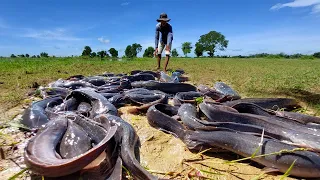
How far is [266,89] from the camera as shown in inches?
261

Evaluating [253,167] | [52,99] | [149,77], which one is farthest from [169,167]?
[149,77]

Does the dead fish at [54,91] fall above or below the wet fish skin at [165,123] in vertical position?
above

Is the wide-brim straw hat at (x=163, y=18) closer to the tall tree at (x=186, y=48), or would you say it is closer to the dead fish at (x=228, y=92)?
the dead fish at (x=228, y=92)

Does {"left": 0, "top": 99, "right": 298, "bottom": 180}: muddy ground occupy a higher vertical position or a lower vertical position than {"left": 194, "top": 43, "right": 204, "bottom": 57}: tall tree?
lower

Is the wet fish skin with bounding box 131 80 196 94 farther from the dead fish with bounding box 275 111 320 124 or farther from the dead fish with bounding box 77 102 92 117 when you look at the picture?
the dead fish with bounding box 275 111 320 124

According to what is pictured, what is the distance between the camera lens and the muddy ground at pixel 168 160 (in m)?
2.50

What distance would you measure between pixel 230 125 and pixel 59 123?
207 centimetres

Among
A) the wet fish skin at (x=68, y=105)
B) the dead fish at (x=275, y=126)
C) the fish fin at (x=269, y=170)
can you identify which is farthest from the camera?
the wet fish skin at (x=68, y=105)

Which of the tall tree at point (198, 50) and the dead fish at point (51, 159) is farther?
the tall tree at point (198, 50)

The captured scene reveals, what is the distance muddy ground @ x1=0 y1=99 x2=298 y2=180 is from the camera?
250 centimetres

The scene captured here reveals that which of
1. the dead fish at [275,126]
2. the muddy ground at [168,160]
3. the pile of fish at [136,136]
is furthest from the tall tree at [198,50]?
the muddy ground at [168,160]

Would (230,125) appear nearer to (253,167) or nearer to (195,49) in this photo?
(253,167)

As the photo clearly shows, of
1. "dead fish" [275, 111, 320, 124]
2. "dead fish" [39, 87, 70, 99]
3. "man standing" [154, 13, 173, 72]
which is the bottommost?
"dead fish" [275, 111, 320, 124]

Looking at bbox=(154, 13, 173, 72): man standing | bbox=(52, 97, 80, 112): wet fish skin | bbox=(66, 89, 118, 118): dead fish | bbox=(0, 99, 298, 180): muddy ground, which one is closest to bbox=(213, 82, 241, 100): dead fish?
bbox=(0, 99, 298, 180): muddy ground
